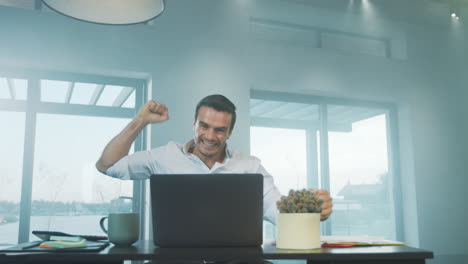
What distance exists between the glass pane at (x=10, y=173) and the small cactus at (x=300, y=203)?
10.8 ft

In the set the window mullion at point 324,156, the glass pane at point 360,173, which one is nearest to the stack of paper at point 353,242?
the window mullion at point 324,156

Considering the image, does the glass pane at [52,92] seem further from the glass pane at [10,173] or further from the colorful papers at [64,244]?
the colorful papers at [64,244]

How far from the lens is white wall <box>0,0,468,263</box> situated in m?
4.11

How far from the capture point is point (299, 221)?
1.33 m

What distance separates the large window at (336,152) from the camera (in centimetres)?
505

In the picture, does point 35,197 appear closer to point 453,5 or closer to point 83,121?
point 83,121

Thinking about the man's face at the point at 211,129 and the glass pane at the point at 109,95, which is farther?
the glass pane at the point at 109,95

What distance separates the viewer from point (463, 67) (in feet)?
19.0

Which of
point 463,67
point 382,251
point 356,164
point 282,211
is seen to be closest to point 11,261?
point 282,211

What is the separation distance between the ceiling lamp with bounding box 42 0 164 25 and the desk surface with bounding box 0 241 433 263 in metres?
1.03

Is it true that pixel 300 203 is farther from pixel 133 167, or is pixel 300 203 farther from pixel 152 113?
pixel 133 167

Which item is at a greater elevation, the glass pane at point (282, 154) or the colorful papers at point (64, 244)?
the glass pane at point (282, 154)

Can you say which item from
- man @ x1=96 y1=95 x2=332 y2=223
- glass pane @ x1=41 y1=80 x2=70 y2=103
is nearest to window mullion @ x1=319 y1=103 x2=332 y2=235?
glass pane @ x1=41 y1=80 x2=70 y2=103

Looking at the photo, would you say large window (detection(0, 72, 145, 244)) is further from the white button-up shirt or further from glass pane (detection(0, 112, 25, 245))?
the white button-up shirt
